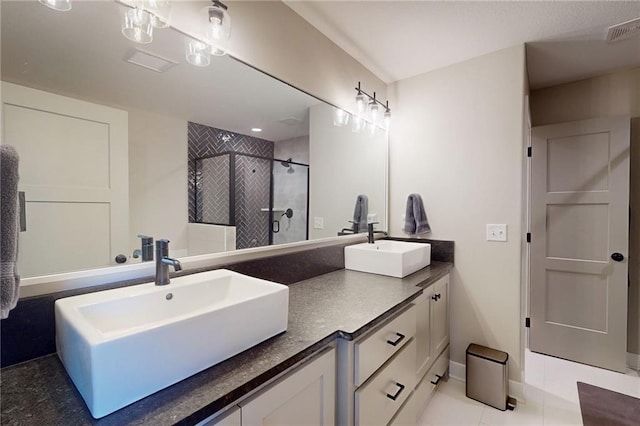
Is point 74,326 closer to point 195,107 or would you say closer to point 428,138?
point 195,107

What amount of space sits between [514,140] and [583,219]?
1159mm

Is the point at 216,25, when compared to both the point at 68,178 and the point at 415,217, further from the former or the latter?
the point at 415,217

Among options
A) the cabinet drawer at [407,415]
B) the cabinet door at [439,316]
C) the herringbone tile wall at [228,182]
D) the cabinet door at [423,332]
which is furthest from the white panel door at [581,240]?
the herringbone tile wall at [228,182]

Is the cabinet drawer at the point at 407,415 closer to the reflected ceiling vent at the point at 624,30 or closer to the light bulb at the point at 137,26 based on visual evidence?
the light bulb at the point at 137,26

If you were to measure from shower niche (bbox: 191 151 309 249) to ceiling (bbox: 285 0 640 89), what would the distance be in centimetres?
90

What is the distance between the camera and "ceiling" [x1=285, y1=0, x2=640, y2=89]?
5.26 ft

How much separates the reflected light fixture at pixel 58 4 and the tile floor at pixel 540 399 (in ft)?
8.25

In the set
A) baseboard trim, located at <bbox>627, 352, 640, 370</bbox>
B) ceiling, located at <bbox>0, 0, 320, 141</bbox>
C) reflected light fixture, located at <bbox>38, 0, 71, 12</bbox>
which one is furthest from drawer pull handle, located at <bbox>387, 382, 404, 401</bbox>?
baseboard trim, located at <bbox>627, 352, 640, 370</bbox>

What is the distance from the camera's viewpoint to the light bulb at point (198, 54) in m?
1.22

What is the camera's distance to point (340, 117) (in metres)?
2.09

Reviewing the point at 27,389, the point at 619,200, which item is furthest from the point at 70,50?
the point at 619,200

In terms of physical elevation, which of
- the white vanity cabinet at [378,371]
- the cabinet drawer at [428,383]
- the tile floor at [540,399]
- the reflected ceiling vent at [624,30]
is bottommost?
the tile floor at [540,399]

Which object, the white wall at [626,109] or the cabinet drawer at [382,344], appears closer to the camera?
the cabinet drawer at [382,344]

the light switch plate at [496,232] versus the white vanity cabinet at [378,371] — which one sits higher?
the light switch plate at [496,232]
